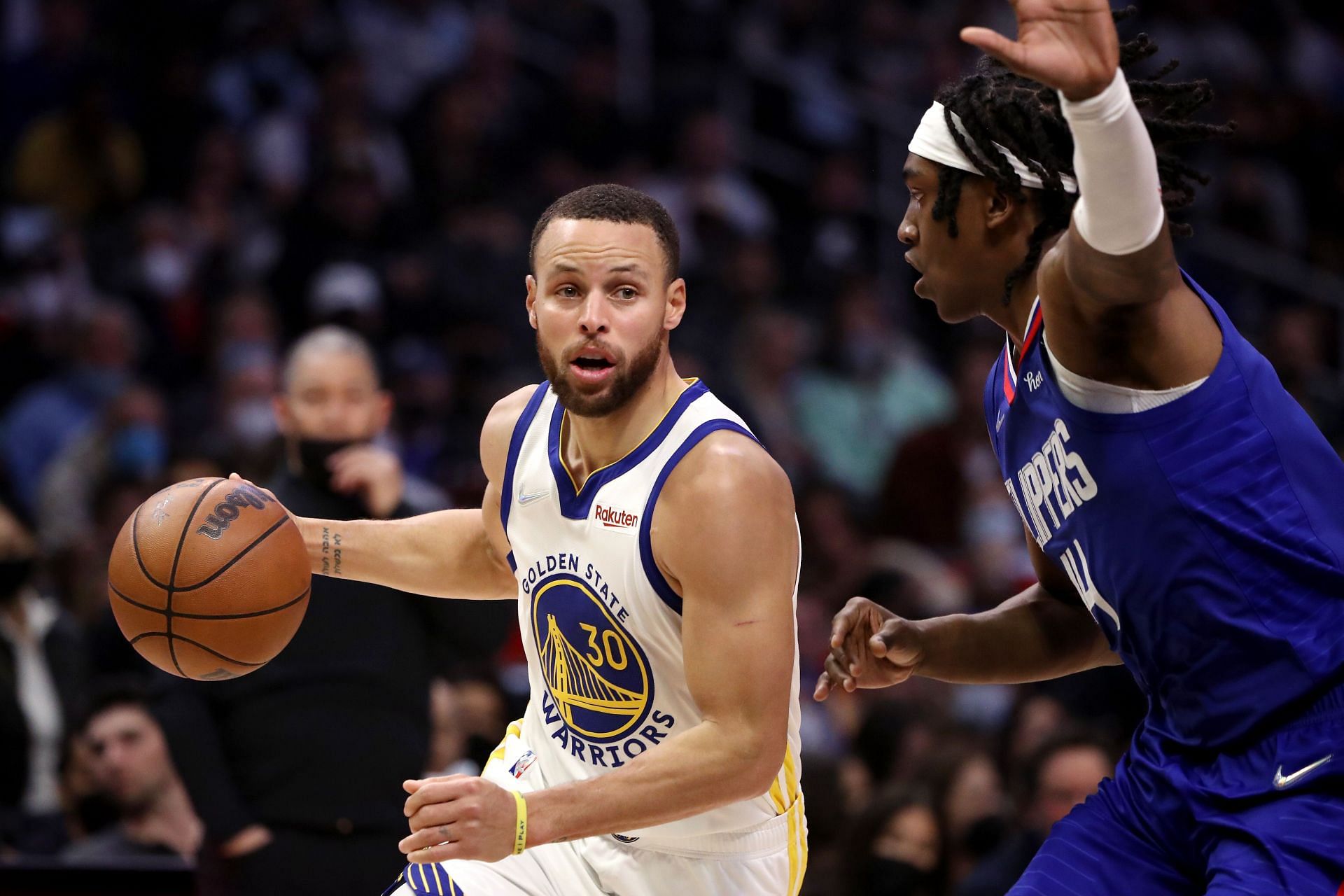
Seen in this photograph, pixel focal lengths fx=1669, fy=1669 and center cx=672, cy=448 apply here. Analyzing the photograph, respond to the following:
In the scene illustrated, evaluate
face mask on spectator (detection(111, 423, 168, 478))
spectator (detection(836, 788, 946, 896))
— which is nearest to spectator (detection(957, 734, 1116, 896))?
spectator (detection(836, 788, 946, 896))

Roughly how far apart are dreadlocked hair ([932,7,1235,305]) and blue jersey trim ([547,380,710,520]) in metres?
0.69

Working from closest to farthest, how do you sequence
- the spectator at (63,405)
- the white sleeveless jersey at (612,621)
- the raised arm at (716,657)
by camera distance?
the raised arm at (716,657), the white sleeveless jersey at (612,621), the spectator at (63,405)

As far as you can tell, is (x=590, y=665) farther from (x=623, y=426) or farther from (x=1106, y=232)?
(x=1106, y=232)

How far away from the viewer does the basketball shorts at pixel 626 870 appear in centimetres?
362

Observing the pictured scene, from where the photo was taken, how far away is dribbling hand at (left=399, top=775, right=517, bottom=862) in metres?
3.01

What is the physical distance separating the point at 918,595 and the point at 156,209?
5297 millimetres

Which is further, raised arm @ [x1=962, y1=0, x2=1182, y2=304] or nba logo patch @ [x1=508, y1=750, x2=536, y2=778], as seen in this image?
nba logo patch @ [x1=508, y1=750, x2=536, y2=778]

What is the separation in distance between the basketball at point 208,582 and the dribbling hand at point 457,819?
95 centimetres

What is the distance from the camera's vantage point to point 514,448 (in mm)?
3941

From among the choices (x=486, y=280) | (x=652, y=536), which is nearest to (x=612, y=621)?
(x=652, y=536)

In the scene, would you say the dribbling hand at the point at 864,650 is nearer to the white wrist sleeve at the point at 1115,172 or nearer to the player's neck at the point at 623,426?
the player's neck at the point at 623,426

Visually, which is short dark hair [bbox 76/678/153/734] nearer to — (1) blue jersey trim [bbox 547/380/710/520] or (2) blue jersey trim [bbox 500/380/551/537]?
(2) blue jersey trim [bbox 500/380/551/537]

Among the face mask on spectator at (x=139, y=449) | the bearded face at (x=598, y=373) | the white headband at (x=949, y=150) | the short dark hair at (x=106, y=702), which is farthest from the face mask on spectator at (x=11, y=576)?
the white headband at (x=949, y=150)

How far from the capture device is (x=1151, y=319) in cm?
299
